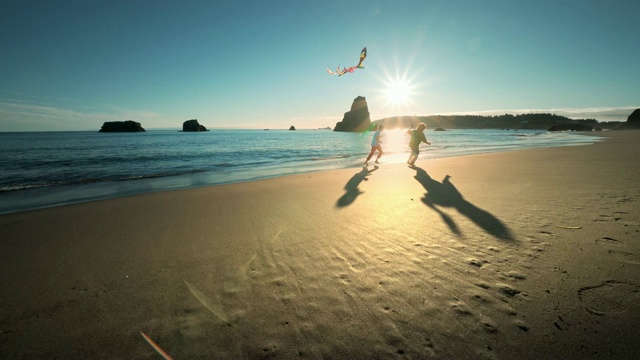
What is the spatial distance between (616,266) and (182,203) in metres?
7.87

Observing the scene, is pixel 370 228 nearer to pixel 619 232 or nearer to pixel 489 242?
pixel 489 242

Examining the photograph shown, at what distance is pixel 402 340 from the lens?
2.03 m

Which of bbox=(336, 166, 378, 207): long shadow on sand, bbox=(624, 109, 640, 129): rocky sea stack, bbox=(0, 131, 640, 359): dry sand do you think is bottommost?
bbox=(0, 131, 640, 359): dry sand

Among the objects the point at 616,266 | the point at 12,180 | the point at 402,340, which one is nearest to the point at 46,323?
the point at 402,340

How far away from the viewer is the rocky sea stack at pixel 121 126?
13298cm

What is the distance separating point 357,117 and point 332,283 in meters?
141

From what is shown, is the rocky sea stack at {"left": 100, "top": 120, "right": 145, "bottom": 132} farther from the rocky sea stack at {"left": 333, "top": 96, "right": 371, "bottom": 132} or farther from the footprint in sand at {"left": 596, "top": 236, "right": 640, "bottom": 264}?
the footprint in sand at {"left": 596, "top": 236, "right": 640, "bottom": 264}

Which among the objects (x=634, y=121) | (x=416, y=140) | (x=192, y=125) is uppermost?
(x=192, y=125)

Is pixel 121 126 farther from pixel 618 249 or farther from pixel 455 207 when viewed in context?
pixel 618 249

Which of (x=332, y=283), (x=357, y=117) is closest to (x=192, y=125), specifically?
(x=357, y=117)

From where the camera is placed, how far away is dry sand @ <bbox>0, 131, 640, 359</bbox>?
2025mm

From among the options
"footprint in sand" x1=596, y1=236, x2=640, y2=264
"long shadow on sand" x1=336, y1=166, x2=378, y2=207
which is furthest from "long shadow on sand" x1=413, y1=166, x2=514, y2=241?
"long shadow on sand" x1=336, y1=166, x2=378, y2=207

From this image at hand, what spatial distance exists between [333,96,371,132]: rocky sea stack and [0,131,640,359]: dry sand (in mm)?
136639

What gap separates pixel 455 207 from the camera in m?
5.46
